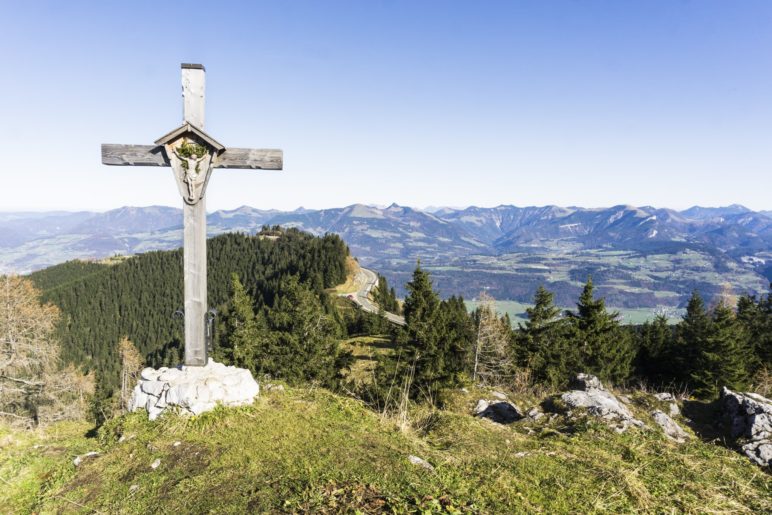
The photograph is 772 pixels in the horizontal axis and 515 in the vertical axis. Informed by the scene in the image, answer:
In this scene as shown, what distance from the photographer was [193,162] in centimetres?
791

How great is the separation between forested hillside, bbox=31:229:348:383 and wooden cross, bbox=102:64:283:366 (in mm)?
80696

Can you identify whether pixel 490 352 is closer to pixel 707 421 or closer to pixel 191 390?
pixel 707 421

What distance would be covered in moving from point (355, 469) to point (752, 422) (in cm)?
937

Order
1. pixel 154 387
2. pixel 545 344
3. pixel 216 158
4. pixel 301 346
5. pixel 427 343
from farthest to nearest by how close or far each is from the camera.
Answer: pixel 545 344
pixel 301 346
pixel 427 343
pixel 216 158
pixel 154 387

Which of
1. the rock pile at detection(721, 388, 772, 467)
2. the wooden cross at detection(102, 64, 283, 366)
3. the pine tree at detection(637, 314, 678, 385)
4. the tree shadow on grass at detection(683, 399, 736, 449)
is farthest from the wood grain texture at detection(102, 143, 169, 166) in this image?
the pine tree at detection(637, 314, 678, 385)

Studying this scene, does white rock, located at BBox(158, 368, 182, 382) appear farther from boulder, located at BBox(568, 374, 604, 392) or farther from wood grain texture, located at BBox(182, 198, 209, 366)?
boulder, located at BBox(568, 374, 604, 392)

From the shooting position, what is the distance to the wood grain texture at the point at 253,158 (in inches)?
321

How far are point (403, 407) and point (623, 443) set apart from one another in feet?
13.8

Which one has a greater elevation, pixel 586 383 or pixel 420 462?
pixel 420 462

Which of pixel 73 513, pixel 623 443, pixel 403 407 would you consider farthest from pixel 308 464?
pixel 623 443

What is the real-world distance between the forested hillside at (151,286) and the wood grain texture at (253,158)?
81.1 meters

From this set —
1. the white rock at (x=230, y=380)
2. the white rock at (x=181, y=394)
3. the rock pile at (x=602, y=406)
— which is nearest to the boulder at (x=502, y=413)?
the rock pile at (x=602, y=406)

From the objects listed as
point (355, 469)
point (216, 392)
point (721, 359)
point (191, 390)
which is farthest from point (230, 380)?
point (721, 359)

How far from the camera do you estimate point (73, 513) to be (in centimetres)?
484
